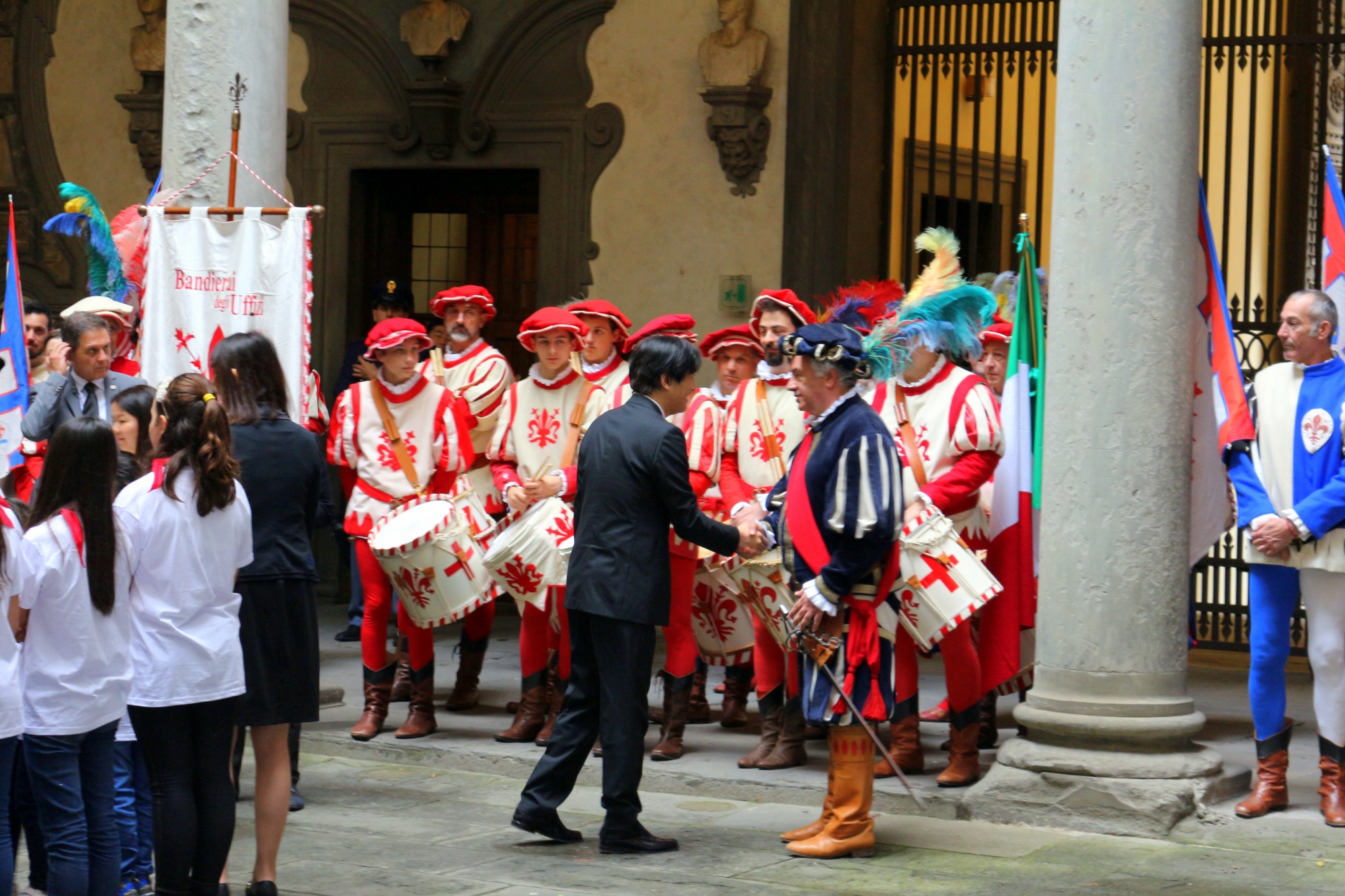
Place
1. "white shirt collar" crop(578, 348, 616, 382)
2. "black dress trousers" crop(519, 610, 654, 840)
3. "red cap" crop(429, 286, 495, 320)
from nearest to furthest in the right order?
"black dress trousers" crop(519, 610, 654, 840), "white shirt collar" crop(578, 348, 616, 382), "red cap" crop(429, 286, 495, 320)

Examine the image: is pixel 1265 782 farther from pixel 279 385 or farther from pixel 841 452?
pixel 279 385

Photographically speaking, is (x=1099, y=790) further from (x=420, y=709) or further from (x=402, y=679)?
(x=402, y=679)

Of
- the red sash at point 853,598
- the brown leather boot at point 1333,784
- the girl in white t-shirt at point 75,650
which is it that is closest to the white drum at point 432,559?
the red sash at point 853,598

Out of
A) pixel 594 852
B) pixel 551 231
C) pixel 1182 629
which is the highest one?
pixel 551 231

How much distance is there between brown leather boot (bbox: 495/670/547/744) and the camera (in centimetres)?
770

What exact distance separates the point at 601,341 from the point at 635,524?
2.09m

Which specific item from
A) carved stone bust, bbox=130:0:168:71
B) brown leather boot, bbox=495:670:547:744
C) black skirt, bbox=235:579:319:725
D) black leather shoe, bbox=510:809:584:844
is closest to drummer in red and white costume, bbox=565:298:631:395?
brown leather boot, bbox=495:670:547:744

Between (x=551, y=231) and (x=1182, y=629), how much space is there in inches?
228

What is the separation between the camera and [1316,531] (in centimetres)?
627

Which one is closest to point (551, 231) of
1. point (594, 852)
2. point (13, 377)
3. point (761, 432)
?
point (761, 432)

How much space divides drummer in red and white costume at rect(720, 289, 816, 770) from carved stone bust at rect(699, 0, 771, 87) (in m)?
3.57

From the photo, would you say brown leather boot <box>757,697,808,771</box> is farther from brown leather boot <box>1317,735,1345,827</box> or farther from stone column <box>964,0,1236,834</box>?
brown leather boot <box>1317,735,1345,827</box>

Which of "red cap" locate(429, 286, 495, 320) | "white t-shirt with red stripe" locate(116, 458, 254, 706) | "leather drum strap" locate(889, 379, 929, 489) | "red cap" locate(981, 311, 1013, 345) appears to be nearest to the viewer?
"white t-shirt with red stripe" locate(116, 458, 254, 706)

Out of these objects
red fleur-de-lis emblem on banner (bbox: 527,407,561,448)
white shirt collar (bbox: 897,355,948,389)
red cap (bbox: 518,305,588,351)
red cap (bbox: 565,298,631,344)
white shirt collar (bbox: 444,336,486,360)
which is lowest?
red fleur-de-lis emblem on banner (bbox: 527,407,561,448)
